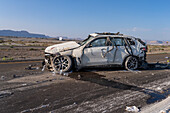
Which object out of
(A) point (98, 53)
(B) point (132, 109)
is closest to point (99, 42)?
(A) point (98, 53)

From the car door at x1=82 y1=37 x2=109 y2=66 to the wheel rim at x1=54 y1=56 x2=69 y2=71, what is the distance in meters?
0.75

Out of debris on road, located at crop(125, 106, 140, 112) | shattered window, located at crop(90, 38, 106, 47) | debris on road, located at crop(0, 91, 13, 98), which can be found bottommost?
debris on road, located at crop(125, 106, 140, 112)

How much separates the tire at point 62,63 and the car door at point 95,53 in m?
0.65

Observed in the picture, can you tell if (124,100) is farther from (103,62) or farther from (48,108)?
(103,62)

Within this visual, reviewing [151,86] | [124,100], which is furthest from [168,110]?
[151,86]

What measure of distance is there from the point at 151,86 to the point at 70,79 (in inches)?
106

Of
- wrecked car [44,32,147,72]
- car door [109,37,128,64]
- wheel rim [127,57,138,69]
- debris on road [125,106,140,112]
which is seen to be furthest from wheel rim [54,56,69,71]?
debris on road [125,106,140,112]

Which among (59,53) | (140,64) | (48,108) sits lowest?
(48,108)

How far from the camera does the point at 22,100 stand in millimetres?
3201

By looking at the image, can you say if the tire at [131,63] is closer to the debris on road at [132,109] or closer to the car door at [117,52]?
the car door at [117,52]

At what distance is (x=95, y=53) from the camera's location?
6.05m

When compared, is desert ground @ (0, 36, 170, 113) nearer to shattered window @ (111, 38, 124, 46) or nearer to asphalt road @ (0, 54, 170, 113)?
asphalt road @ (0, 54, 170, 113)

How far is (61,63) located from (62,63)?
0.04 m

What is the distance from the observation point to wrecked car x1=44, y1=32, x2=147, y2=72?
230 inches
